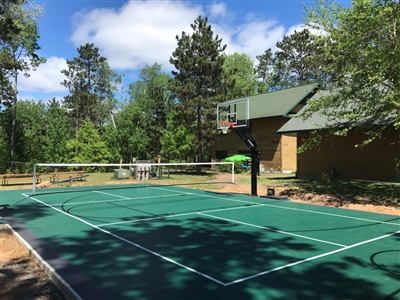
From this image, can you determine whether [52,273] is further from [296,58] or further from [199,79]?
[296,58]

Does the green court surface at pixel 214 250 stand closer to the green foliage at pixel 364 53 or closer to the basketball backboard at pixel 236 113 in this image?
the green foliage at pixel 364 53

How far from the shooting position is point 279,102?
30.4m

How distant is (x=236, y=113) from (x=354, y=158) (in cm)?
830

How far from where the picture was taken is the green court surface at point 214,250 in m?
4.54

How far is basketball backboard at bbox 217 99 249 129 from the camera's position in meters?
16.0

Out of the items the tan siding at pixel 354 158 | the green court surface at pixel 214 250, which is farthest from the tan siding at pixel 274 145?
the green court surface at pixel 214 250

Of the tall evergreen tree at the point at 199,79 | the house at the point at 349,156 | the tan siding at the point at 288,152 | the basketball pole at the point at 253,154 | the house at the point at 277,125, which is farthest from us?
the tan siding at the point at 288,152

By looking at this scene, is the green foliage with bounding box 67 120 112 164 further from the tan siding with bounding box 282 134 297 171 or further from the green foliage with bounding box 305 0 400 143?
the green foliage with bounding box 305 0 400 143

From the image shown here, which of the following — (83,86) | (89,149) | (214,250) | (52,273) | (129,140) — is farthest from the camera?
(83,86)

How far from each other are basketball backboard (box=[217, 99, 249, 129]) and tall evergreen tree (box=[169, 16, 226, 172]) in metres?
7.11

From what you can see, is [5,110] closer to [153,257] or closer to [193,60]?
[193,60]

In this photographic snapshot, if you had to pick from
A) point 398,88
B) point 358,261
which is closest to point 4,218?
point 358,261

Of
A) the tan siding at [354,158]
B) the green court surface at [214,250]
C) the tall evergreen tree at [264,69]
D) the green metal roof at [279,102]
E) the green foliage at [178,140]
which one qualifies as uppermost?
the tall evergreen tree at [264,69]

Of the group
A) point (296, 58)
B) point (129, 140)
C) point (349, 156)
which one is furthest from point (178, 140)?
point (296, 58)
